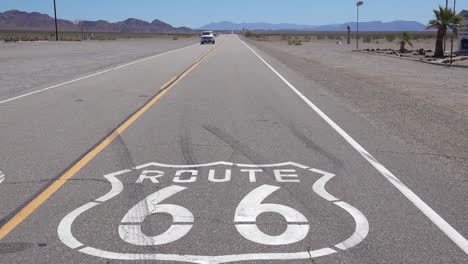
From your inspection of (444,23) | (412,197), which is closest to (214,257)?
(412,197)

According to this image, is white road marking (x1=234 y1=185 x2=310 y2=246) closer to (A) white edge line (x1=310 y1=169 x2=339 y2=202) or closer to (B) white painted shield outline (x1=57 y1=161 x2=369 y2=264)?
(B) white painted shield outline (x1=57 y1=161 x2=369 y2=264)

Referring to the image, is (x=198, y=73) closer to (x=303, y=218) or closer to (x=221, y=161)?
(x=221, y=161)

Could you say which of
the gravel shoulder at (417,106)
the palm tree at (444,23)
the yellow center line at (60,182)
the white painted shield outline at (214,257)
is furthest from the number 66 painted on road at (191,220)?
the palm tree at (444,23)

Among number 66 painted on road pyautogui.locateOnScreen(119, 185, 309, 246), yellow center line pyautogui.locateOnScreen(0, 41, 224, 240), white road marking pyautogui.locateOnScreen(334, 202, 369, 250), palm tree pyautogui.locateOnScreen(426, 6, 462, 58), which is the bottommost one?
white road marking pyautogui.locateOnScreen(334, 202, 369, 250)

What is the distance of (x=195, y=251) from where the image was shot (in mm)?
4965

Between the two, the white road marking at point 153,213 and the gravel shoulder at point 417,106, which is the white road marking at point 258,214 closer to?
the white road marking at point 153,213

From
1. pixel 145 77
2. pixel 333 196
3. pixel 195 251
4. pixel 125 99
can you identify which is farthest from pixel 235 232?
pixel 145 77

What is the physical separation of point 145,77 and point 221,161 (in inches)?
623

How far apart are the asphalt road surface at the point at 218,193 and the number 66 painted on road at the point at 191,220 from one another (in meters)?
0.01

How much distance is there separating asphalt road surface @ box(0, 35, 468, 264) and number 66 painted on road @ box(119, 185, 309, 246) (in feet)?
0.04

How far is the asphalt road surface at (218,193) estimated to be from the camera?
5.02 metres

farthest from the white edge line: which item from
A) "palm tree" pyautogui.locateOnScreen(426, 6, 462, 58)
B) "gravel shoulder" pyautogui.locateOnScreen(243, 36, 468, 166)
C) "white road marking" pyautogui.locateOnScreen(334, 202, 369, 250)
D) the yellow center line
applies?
"palm tree" pyautogui.locateOnScreen(426, 6, 462, 58)

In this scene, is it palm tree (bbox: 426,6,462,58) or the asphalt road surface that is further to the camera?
palm tree (bbox: 426,6,462,58)

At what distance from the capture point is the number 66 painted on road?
5.22 m
